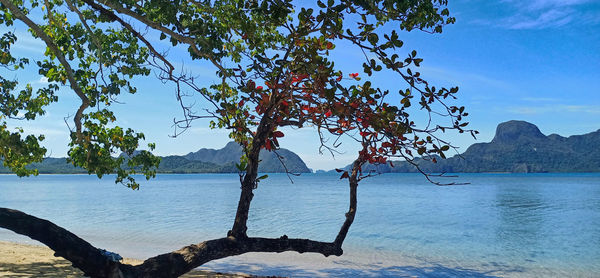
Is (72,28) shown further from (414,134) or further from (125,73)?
(414,134)

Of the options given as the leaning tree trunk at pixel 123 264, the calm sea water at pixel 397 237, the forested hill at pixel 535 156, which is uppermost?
the forested hill at pixel 535 156

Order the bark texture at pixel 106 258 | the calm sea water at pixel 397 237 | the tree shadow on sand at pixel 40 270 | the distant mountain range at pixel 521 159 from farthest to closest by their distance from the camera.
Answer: the distant mountain range at pixel 521 159 → the calm sea water at pixel 397 237 → the tree shadow on sand at pixel 40 270 → the bark texture at pixel 106 258

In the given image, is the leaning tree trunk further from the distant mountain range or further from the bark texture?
the distant mountain range

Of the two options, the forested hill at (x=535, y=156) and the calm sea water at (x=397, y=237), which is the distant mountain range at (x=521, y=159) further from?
the calm sea water at (x=397, y=237)

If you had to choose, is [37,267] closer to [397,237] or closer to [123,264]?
[123,264]

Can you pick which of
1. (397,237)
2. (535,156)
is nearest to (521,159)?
(535,156)

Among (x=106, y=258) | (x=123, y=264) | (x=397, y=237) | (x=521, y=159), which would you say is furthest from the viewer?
(x=521, y=159)

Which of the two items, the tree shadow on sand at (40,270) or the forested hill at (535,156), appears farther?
the forested hill at (535,156)

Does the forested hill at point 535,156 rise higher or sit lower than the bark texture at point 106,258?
higher

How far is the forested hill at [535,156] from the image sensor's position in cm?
15075

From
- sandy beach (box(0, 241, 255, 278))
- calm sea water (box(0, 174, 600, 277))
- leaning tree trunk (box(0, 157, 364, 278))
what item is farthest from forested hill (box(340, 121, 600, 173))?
leaning tree trunk (box(0, 157, 364, 278))

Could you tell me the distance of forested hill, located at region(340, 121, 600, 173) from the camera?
151 metres

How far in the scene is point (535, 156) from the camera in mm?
154375

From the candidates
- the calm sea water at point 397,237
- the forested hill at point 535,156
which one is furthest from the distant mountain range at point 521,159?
the calm sea water at point 397,237
